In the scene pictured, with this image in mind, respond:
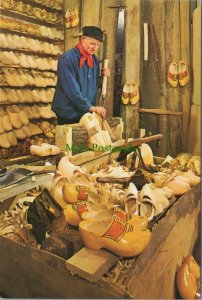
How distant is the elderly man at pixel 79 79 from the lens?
1.73 m

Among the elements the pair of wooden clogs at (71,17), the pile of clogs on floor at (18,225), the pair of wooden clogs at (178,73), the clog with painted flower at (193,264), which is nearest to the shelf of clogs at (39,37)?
the pair of wooden clogs at (71,17)

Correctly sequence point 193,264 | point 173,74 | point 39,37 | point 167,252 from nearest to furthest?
point 167,252
point 193,264
point 173,74
point 39,37

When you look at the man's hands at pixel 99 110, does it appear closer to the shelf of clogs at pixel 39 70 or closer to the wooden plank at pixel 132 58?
the wooden plank at pixel 132 58

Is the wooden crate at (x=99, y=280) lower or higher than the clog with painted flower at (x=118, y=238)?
lower

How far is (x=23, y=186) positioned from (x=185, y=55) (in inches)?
42.4

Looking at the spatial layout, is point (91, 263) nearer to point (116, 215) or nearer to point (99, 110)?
point (116, 215)

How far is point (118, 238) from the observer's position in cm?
104

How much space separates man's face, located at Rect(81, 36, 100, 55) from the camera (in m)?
1.71

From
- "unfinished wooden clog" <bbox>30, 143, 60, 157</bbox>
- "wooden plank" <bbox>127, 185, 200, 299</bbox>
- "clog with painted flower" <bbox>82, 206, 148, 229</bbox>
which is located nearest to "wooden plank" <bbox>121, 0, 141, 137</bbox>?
"unfinished wooden clog" <bbox>30, 143, 60, 157</bbox>

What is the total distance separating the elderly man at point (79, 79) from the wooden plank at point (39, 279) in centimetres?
92

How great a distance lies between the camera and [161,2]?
1.59 meters

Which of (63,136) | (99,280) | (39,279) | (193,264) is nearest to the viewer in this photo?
(99,280)

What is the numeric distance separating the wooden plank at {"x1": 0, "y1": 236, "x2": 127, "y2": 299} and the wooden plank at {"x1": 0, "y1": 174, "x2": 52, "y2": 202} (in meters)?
0.26

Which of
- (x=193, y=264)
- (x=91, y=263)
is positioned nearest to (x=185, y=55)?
(x=193, y=264)
